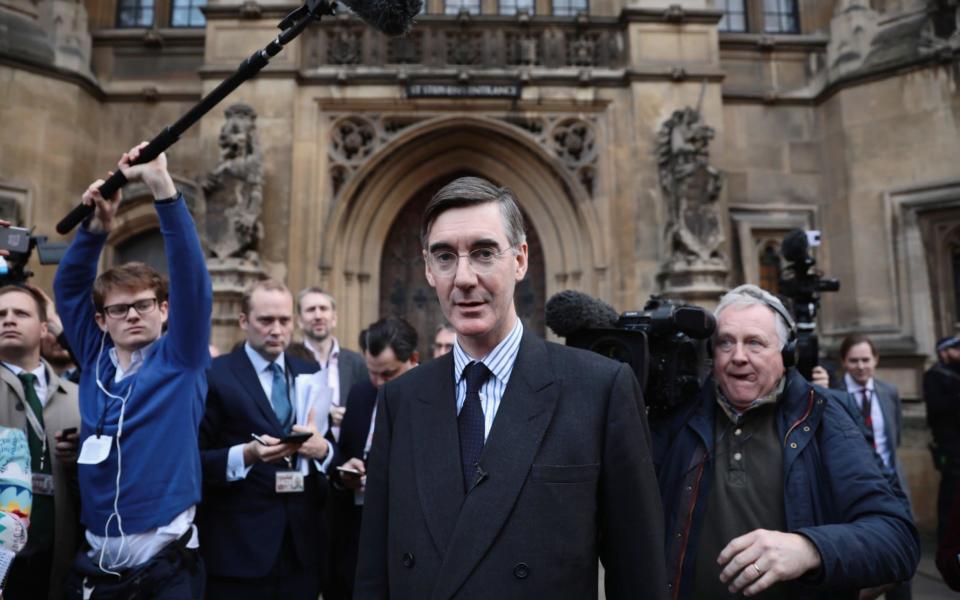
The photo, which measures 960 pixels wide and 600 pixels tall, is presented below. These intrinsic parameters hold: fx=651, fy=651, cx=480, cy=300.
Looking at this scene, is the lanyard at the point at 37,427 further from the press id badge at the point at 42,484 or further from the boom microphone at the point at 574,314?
the boom microphone at the point at 574,314

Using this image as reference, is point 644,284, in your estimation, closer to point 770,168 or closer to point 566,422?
point 770,168

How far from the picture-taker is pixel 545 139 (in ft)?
26.6

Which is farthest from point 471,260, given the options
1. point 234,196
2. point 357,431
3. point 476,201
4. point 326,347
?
point 234,196

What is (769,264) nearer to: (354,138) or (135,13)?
(354,138)

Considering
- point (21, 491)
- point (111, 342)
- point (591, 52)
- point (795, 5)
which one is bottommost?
point (21, 491)

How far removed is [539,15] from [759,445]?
24.7 feet

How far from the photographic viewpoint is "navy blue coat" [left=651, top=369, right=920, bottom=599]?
5.06 feet

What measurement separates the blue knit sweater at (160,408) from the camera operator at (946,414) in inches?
222

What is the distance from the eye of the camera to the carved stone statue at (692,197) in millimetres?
7406

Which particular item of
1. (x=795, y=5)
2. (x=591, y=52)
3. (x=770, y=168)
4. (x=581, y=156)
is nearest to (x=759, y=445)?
(x=581, y=156)

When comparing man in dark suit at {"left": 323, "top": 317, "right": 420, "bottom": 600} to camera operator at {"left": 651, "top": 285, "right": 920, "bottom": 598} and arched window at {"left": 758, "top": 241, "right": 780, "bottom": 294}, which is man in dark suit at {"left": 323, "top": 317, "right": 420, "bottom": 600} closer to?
camera operator at {"left": 651, "top": 285, "right": 920, "bottom": 598}

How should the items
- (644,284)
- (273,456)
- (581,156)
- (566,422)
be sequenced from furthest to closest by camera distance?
(581,156)
(644,284)
(273,456)
(566,422)

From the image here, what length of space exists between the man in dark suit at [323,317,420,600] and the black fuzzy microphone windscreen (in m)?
1.94

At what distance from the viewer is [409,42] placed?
26.6 feet
